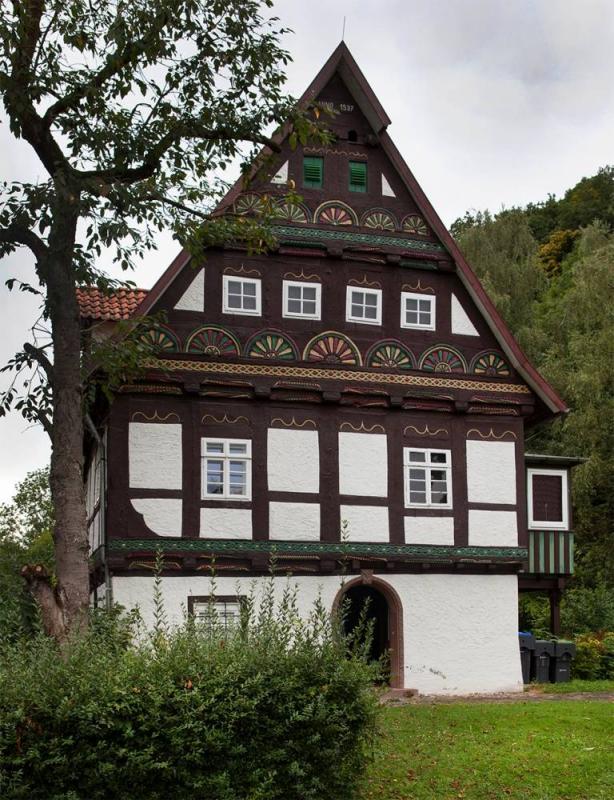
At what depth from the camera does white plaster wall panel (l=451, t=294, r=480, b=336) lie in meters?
23.6

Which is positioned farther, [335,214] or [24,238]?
[335,214]

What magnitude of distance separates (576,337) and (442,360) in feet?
57.4

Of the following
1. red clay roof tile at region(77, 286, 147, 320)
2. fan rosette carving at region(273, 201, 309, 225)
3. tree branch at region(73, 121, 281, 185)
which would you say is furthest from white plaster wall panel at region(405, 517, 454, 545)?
tree branch at region(73, 121, 281, 185)

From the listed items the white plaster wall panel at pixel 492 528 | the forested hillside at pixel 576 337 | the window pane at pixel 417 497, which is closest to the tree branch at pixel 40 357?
the window pane at pixel 417 497

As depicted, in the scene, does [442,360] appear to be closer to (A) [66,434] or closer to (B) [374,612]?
(B) [374,612]

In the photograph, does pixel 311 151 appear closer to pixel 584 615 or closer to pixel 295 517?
pixel 295 517

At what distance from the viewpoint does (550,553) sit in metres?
24.5

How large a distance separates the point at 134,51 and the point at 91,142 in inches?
63.5

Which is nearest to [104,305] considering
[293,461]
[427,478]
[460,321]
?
[293,461]

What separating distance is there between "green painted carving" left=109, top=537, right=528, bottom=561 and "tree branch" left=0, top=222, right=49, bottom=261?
16.8ft

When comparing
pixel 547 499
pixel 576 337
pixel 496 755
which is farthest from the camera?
pixel 576 337

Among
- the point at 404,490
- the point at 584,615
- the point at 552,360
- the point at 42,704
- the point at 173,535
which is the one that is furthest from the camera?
the point at 552,360

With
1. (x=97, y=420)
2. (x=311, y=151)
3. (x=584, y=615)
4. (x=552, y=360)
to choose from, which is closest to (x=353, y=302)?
(x=311, y=151)

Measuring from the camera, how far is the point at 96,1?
1881cm
